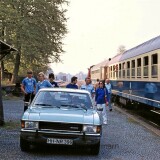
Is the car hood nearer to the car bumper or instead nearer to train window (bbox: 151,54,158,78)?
the car bumper

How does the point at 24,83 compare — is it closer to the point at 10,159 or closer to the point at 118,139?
the point at 118,139

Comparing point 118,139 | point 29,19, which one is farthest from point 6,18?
point 118,139

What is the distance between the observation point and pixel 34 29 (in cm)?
4081

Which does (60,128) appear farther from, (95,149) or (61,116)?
(95,149)

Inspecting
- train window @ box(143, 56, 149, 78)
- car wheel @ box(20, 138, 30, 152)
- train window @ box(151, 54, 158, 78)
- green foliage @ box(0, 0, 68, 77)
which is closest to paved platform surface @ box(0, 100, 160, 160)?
car wheel @ box(20, 138, 30, 152)

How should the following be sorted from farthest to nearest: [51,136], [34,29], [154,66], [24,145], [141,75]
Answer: [34,29]
[141,75]
[154,66]
[24,145]
[51,136]

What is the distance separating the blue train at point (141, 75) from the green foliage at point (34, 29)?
1425cm

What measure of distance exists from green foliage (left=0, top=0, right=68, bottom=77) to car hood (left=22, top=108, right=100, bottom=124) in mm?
28823

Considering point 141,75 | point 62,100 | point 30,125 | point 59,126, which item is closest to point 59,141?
point 59,126

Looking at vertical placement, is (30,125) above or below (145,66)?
below

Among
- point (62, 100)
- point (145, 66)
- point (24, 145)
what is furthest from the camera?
point (145, 66)

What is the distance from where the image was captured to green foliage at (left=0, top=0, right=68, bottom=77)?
129ft

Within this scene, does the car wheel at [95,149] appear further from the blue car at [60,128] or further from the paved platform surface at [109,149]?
the paved platform surface at [109,149]

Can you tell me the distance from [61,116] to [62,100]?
4.15 feet
